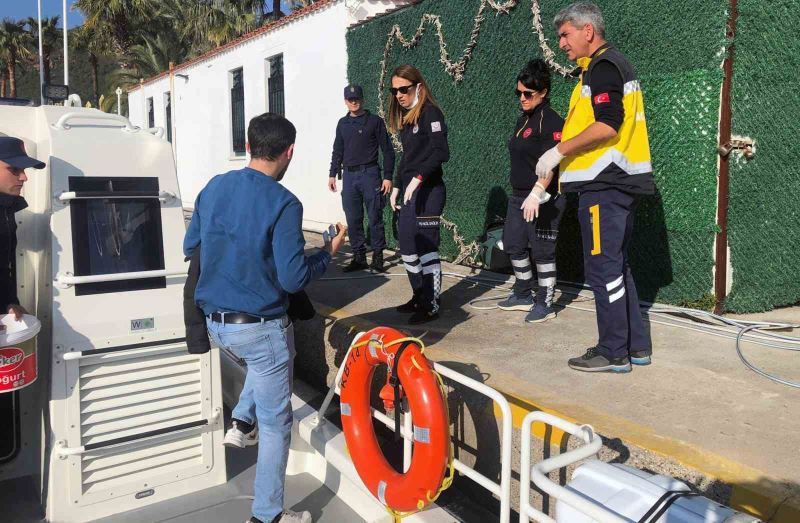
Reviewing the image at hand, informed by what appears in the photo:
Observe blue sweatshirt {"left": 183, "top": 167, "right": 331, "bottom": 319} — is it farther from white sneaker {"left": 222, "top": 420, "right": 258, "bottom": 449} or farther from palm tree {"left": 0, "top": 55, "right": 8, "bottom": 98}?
palm tree {"left": 0, "top": 55, "right": 8, "bottom": 98}

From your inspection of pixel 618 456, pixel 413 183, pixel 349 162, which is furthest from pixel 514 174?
pixel 618 456

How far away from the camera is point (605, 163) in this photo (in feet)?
11.2

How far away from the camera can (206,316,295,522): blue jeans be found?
2896 millimetres

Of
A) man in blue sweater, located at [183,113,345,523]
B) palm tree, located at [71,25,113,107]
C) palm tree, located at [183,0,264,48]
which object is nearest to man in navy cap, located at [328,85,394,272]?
man in blue sweater, located at [183,113,345,523]

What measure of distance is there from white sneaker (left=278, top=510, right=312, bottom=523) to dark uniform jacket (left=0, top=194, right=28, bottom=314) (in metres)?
1.63

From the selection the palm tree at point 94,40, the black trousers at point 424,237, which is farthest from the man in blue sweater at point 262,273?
the palm tree at point 94,40

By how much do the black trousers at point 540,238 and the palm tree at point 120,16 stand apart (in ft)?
107

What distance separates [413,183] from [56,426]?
2646 mm

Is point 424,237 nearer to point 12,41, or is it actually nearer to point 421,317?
point 421,317

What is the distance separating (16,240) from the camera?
3.29m

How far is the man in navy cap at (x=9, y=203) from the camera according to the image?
10.0 ft

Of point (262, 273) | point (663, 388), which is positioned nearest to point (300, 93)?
point (262, 273)

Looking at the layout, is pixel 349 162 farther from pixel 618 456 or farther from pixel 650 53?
pixel 618 456

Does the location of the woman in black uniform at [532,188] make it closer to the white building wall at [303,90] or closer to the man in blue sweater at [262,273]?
the man in blue sweater at [262,273]
